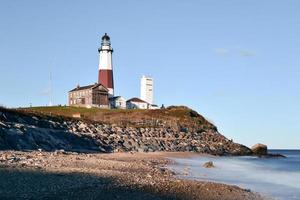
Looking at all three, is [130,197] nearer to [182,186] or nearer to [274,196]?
[182,186]

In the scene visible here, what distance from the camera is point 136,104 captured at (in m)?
104

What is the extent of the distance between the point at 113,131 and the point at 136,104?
154 feet

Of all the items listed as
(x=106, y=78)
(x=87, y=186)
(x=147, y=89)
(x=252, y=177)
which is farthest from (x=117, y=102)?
(x=87, y=186)

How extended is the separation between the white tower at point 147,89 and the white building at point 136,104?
2.30 meters

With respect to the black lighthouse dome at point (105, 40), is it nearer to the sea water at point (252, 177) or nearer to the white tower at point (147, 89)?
the white tower at point (147, 89)

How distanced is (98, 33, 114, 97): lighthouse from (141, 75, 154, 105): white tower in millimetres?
10135

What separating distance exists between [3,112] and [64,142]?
5516mm

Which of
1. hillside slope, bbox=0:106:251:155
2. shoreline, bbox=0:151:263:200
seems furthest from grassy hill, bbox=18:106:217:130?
shoreline, bbox=0:151:263:200

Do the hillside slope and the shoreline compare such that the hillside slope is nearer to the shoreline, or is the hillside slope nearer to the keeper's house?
the keeper's house

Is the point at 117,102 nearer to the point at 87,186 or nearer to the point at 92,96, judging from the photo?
the point at 92,96

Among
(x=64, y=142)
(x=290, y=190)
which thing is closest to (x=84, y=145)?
(x=64, y=142)

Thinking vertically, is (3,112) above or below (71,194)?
above

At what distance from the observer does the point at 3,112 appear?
134 ft

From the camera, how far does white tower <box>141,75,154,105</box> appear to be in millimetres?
107438
